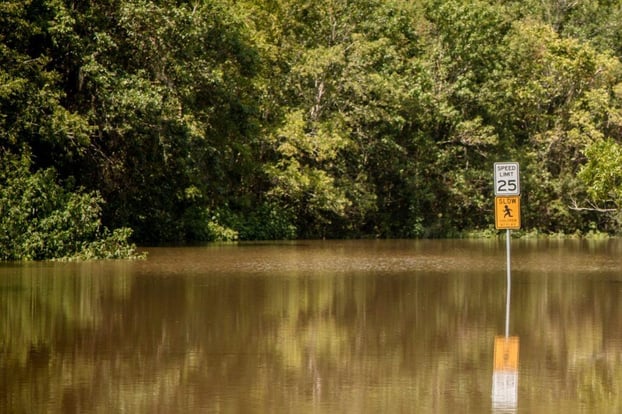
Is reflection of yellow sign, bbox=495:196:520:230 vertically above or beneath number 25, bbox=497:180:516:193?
beneath

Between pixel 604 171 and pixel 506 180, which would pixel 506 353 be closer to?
pixel 506 180

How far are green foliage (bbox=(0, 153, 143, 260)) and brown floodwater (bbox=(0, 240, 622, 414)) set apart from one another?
2.08m

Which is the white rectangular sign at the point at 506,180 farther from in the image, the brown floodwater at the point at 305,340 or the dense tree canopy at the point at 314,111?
the dense tree canopy at the point at 314,111

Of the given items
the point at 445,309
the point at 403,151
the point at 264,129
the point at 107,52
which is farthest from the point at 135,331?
the point at 403,151

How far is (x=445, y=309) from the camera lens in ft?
65.1

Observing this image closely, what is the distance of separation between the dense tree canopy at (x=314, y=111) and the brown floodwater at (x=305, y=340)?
7.58 meters

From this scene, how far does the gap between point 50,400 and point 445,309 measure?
9821mm

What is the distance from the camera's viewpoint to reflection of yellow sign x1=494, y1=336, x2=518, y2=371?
1335 centimetres

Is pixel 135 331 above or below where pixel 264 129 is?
below

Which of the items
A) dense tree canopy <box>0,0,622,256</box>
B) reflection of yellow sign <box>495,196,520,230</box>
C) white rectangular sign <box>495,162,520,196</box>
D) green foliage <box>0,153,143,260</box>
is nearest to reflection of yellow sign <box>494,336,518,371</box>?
white rectangular sign <box>495,162,520,196</box>

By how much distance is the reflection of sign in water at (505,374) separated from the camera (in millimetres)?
11070

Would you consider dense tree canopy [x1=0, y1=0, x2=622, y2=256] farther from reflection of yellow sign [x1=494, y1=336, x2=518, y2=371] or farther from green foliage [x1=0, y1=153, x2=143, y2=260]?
reflection of yellow sign [x1=494, y1=336, x2=518, y2=371]

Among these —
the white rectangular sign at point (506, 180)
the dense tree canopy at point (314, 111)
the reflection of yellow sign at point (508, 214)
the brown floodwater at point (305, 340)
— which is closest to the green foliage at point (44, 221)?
the dense tree canopy at point (314, 111)

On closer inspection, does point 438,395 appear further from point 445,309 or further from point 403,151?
point 403,151
